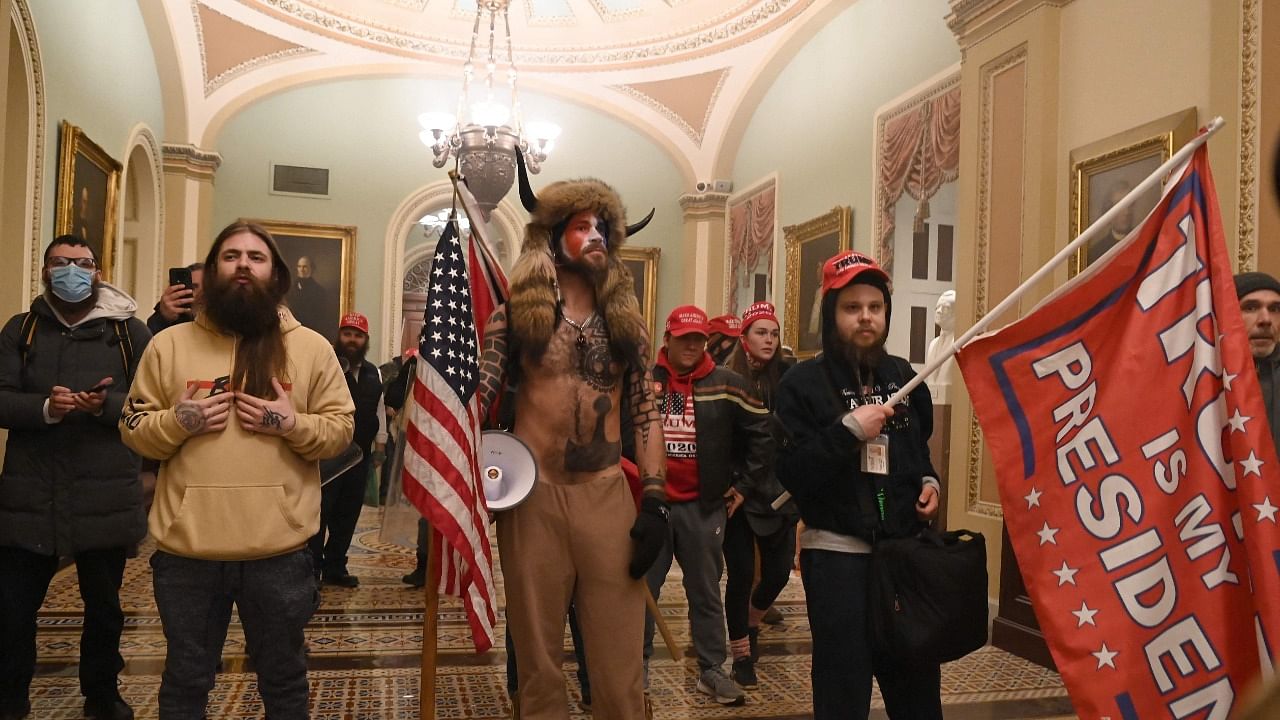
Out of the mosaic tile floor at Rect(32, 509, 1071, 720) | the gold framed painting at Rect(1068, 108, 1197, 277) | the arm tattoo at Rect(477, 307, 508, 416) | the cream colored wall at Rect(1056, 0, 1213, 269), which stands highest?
the cream colored wall at Rect(1056, 0, 1213, 269)

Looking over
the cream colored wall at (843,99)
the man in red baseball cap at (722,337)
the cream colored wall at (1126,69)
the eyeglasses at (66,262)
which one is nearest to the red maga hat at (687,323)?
the man in red baseball cap at (722,337)

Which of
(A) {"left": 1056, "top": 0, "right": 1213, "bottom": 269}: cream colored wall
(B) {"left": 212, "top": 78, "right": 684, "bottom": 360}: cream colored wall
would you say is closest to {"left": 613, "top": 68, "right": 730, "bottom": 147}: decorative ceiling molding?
(B) {"left": 212, "top": 78, "right": 684, "bottom": 360}: cream colored wall

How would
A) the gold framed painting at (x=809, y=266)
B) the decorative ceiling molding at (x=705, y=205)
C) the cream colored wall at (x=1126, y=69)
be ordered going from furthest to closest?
the decorative ceiling molding at (x=705, y=205) → the gold framed painting at (x=809, y=266) → the cream colored wall at (x=1126, y=69)

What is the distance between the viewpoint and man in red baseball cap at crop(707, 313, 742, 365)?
20.3ft

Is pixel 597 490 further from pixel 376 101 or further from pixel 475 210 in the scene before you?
pixel 376 101

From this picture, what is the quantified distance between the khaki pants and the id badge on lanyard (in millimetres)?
791

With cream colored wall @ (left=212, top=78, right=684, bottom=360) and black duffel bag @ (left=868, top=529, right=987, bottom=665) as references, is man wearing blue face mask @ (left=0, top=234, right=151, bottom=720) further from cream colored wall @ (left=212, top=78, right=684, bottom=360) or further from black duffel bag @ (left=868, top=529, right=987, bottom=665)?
cream colored wall @ (left=212, top=78, right=684, bottom=360)

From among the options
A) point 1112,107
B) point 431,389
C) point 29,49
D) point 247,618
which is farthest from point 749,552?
point 29,49

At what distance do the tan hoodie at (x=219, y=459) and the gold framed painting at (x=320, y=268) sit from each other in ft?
32.9

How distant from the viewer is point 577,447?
2896mm

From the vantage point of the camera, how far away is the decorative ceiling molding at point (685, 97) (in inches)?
497

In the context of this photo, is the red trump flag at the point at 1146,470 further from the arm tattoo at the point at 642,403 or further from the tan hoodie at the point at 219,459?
the tan hoodie at the point at 219,459

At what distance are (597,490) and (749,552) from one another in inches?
87.2

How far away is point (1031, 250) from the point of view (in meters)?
5.91
